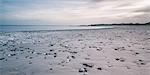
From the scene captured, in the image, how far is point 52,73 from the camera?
489cm

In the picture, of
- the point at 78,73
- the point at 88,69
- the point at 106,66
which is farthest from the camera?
the point at 106,66

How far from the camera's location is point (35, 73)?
194 inches

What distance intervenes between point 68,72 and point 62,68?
478 mm

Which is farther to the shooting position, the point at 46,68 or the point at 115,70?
the point at 46,68

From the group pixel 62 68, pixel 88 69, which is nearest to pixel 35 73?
pixel 62 68

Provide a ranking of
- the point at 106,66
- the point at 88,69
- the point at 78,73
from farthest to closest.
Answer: the point at 106,66 < the point at 88,69 < the point at 78,73

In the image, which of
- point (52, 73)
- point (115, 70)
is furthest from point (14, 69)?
point (115, 70)

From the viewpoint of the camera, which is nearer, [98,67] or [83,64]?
[98,67]

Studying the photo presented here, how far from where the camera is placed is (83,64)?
5.87m

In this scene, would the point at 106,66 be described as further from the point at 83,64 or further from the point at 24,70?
the point at 24,70

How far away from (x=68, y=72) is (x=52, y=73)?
1.40 feet

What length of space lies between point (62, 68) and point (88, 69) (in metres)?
0.77

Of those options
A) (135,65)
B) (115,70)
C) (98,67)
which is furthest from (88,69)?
(135,65)

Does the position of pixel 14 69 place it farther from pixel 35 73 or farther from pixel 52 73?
pixel 52 73
